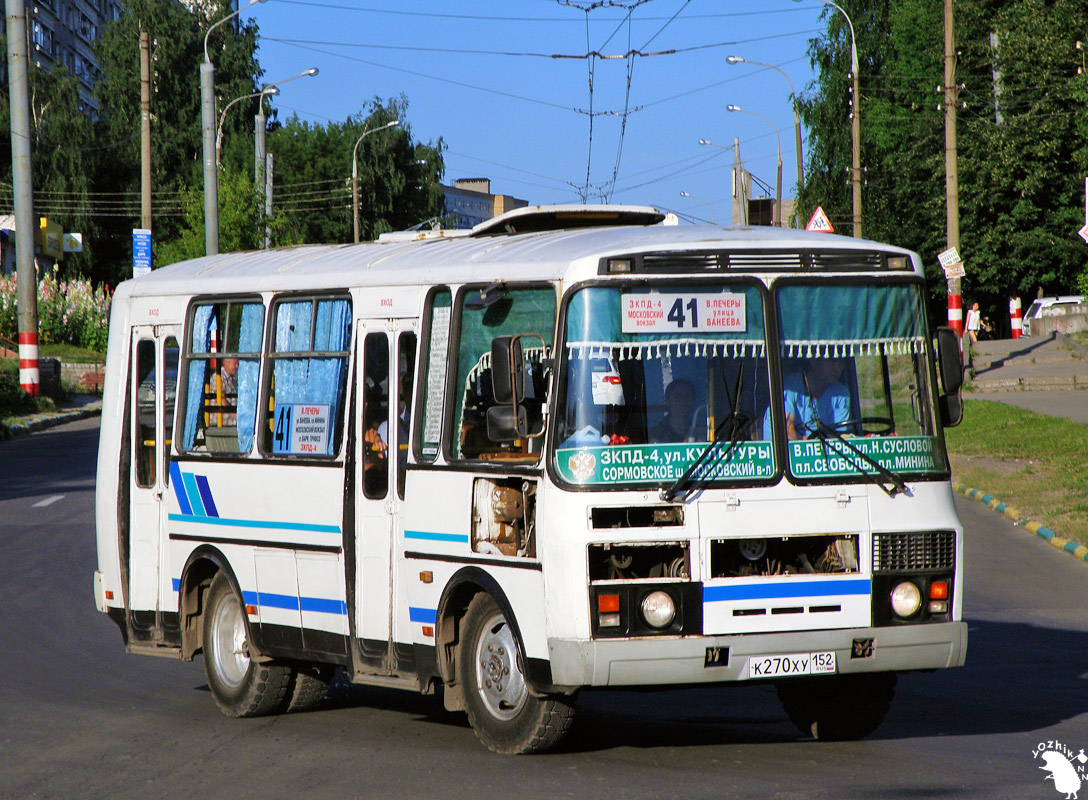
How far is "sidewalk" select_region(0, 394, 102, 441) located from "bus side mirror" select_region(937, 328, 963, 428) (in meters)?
27.4

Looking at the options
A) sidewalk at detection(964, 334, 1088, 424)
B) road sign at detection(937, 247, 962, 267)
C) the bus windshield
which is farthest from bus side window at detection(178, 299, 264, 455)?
road sign at detection(937, 247, 962, 267)

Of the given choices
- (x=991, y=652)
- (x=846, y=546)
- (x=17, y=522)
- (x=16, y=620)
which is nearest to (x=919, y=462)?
(x=846, y=546)

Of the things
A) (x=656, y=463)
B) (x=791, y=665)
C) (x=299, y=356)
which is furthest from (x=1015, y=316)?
(x=656, y=463)

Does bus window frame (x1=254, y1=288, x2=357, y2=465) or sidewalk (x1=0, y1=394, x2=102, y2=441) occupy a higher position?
bus window frame (x1=254, y1=288, x2=357, y2=465)

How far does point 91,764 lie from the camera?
816 cm

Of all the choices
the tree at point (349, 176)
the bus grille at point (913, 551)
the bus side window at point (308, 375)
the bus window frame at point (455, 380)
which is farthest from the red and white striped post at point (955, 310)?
the tree at point (349, 176)

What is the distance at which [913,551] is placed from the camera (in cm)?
785

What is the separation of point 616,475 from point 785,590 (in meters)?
0.94

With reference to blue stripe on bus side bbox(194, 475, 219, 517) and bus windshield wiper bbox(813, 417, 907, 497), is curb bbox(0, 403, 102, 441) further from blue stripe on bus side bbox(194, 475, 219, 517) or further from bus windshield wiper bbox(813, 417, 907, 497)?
bus windshield wiper bbox(813, 417, 907, 497)

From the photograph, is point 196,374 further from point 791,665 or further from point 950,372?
point 950,372

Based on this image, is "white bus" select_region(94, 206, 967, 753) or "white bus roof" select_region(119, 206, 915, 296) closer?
"white bus" select_region(94, 206, 967, 753)

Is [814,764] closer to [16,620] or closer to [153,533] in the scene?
[153,533]

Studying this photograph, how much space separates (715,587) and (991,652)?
14.8 ft

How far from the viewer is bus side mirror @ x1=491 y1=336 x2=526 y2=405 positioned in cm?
746
